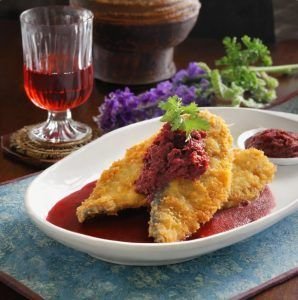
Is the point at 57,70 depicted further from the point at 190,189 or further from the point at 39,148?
the point at 190,189

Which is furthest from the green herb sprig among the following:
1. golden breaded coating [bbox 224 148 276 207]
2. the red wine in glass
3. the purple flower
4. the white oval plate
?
golden breaded coating [bbox 224 148 276 207]

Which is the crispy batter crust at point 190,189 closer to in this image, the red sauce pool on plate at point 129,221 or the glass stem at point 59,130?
the red sauce pool on plate at point 129,221

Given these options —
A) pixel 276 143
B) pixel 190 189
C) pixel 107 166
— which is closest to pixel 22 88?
pixel 107 166

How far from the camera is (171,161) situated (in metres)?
1.25

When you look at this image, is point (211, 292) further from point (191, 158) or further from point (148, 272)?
point (191, 158)

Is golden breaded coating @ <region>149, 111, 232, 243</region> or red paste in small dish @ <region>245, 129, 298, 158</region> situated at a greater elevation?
golden breaded coating @ <region>149, 111, 232, 243</region>

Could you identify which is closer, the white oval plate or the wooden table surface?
the white oval plate

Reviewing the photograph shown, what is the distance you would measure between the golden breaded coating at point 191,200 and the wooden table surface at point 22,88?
0.16 metres

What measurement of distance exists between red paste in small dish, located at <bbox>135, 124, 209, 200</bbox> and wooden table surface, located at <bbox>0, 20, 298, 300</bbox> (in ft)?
0.80

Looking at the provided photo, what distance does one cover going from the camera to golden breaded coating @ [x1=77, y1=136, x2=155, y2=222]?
1237 mm

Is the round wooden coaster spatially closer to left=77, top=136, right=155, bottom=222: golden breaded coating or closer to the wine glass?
the wine glass

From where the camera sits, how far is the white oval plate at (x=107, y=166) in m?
1.09

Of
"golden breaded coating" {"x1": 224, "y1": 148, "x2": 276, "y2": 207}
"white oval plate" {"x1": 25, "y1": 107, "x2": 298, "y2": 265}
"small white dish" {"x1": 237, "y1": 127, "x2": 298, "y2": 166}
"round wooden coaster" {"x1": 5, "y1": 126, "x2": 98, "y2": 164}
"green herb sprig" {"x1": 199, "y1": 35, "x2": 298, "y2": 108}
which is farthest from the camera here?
"green herb sprig" {"x1": 199, "y1": 35, "x2": 298, "y2": 108}

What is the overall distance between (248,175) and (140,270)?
0.29 metres
